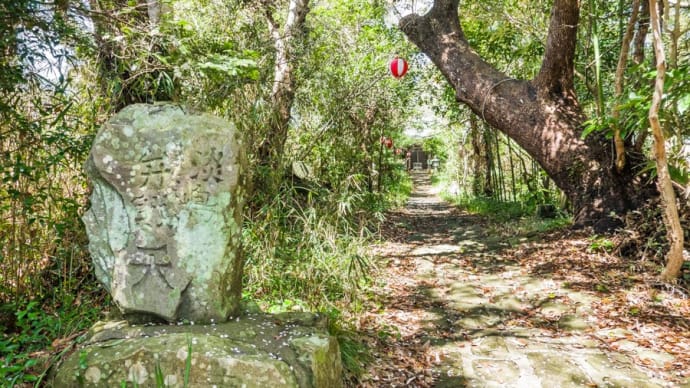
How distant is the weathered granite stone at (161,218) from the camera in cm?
211

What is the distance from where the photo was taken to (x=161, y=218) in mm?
2119

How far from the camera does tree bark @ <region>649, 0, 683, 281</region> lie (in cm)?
307

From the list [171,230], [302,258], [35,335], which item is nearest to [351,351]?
[302,258]

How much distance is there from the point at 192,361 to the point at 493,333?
225 cm

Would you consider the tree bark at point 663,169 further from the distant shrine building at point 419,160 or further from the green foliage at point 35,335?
the distant shrine building at point 419,160

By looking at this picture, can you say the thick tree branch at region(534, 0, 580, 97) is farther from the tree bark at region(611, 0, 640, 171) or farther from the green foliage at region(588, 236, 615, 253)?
the green foliage at region(588, 236, 615, 253)

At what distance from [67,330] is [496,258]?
440 centimetres

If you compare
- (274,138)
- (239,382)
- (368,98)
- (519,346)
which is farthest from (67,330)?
(368,98)

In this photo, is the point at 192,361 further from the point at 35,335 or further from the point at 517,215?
the point at 517,215

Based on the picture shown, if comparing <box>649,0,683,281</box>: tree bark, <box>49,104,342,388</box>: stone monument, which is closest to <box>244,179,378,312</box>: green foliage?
<box>49,104,342,388</box>: stone monument

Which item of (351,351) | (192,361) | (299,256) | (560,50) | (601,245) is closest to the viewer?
(192,361)

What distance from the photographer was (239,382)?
5.87 ft

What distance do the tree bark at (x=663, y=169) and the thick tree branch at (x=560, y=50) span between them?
1915 millimetres

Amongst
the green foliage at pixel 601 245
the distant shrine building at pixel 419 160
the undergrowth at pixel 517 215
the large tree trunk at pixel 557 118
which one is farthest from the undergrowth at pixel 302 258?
the distant shrine building at pixel 419 160
